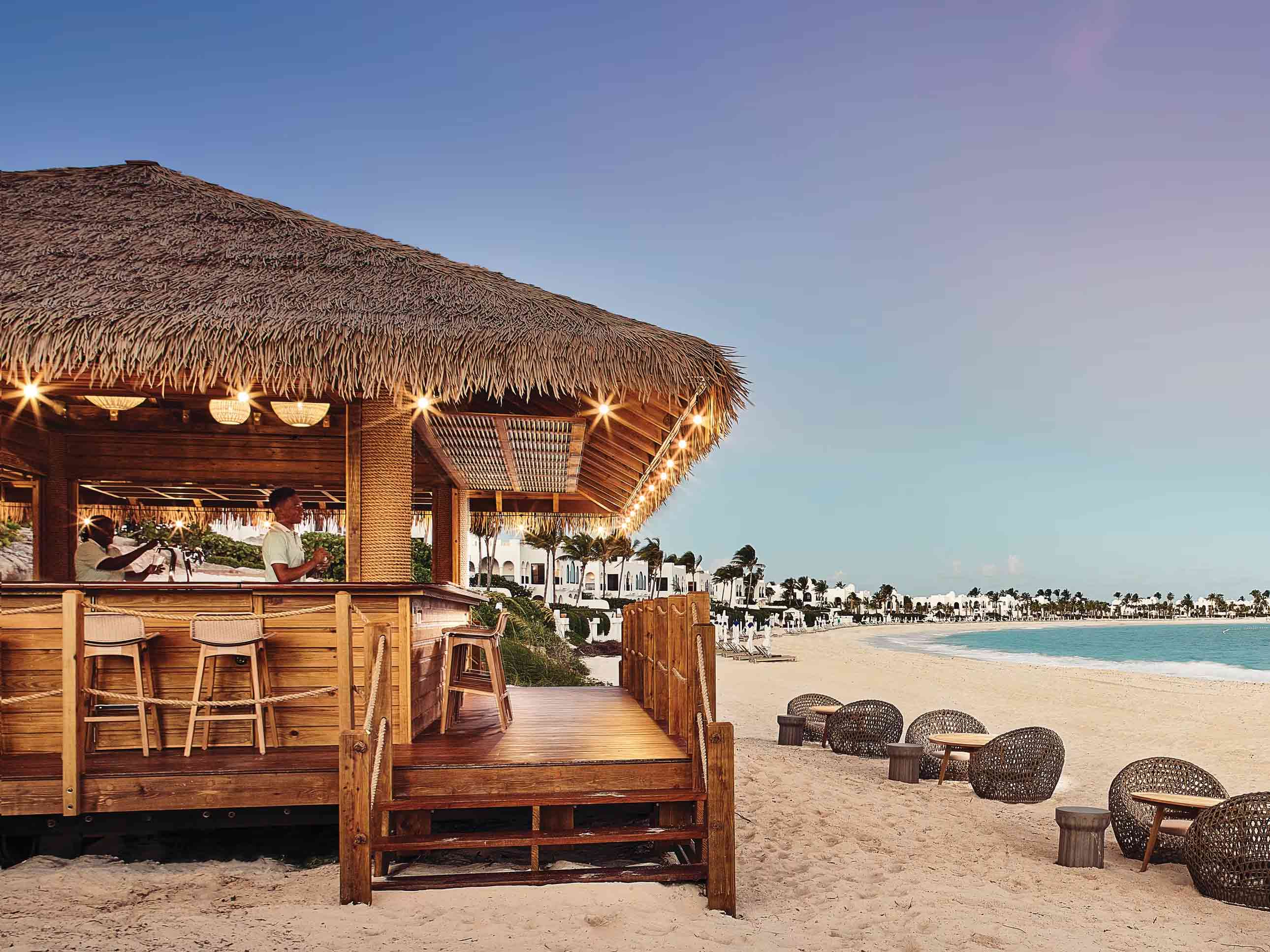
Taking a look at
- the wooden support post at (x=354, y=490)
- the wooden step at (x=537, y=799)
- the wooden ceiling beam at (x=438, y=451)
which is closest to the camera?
the wooden step at (x=537, y=799)

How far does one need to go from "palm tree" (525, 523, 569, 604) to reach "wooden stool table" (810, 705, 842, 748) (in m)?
5.02

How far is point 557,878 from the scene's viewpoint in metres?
4.52

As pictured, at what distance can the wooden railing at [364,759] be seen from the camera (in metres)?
4.29

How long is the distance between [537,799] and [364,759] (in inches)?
35.1

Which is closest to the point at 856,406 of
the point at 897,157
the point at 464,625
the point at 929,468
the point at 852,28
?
the point at 929,468

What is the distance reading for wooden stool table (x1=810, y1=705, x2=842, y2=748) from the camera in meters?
10.6

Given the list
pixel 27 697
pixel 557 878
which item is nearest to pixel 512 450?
pixel 27 697

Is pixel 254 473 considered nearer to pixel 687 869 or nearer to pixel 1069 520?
pixel 687 869

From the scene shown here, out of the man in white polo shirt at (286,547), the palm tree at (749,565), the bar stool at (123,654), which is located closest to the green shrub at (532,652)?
the man in white polo shirt at (286,547)

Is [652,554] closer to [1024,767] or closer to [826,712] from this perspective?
[826,712]

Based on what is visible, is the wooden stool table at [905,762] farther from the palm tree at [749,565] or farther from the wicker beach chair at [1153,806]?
the palm tree at [749,565]

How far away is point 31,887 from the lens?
4.50 meters

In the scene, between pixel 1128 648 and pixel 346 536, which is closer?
pixel 346 536

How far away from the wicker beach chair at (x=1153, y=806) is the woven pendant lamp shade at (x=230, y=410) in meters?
6.77
